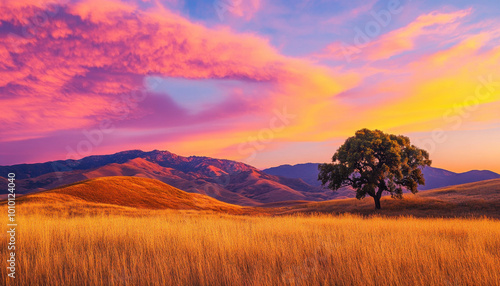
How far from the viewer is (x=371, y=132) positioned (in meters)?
33.7

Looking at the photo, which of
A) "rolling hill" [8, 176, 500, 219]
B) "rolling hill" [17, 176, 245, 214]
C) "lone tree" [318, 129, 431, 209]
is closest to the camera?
"rolling hill" [8, 176, 500, 219]

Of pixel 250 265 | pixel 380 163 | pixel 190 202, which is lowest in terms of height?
pixel 190 202

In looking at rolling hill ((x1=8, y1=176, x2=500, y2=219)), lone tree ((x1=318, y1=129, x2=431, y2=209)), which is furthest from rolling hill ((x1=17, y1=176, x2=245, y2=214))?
lone tree ((x1=318, y1=129, x2=431, y2=209))

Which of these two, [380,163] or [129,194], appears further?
[129,194]

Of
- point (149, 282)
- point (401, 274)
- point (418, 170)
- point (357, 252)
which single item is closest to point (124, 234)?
point (149, 282)

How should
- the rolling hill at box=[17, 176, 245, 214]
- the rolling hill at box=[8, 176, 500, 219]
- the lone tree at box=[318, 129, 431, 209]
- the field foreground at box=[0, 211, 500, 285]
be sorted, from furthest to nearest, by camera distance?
the rolling hill at box=[17, 176, 245, 214], the lone tree at box=[318, 129, 431, 209], the rolling hill at box=[8, 176, 500, 219], the field foreground at box=[0, 211, 500, 285]

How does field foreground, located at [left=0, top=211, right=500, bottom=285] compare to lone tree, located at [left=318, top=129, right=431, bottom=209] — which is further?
lone tree, located at [left=318, top=129, right=431, bottom=209]

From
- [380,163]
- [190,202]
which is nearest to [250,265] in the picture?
[380,163]

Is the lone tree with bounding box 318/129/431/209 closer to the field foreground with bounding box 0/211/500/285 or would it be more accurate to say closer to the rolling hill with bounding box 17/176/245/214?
the field foreground with bounding box 0/211/500/285

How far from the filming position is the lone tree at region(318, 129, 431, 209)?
31.7 meters

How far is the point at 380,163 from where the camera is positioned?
33000mm

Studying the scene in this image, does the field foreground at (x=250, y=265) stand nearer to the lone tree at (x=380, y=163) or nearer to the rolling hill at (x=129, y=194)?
the lone tree at (x=380, y=163)

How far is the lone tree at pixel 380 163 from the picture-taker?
Answer: 3172cm

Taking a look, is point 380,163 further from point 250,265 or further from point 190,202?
point 190,202
